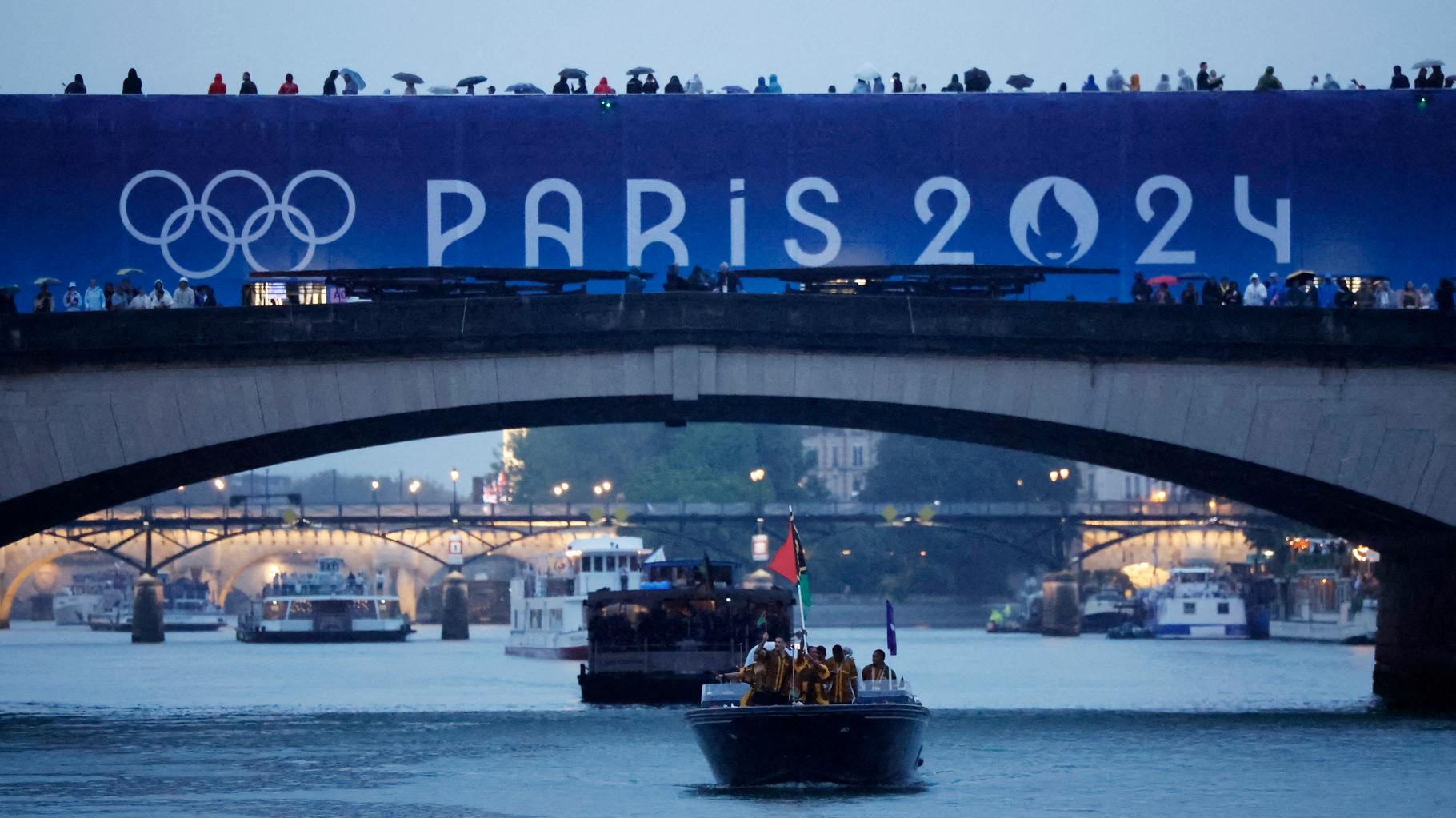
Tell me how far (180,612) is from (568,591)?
71025 millimetres

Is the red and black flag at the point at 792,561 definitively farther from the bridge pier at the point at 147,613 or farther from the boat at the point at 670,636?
the bridge pier at the point at 147,613

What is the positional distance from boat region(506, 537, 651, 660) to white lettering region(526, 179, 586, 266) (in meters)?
41.9

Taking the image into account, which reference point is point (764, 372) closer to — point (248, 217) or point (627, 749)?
point (627, 749)

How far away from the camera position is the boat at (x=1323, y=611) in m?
109

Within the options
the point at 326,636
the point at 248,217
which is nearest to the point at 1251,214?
the point at 248,217

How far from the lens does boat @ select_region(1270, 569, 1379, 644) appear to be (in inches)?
4309

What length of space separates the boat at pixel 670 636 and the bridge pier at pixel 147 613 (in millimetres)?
71382

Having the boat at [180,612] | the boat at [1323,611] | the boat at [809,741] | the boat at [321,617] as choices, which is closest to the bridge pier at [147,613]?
the boat at [321,617]

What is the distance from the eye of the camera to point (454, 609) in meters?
135

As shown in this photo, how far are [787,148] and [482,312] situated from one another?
778 cm

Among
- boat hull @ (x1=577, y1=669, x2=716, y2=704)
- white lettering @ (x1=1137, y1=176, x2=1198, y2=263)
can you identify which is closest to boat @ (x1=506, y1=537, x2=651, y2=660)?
boat hull @ (x1=577, y1=669, x2=716, y2=704)

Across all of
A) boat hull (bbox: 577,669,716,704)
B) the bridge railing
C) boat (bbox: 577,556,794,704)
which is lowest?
boat hull (bbox: 577,669,716,704)

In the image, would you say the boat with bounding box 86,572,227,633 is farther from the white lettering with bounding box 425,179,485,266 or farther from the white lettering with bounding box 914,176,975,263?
the white lettering with bounding box 914,176,975,263

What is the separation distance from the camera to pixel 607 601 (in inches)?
2489
